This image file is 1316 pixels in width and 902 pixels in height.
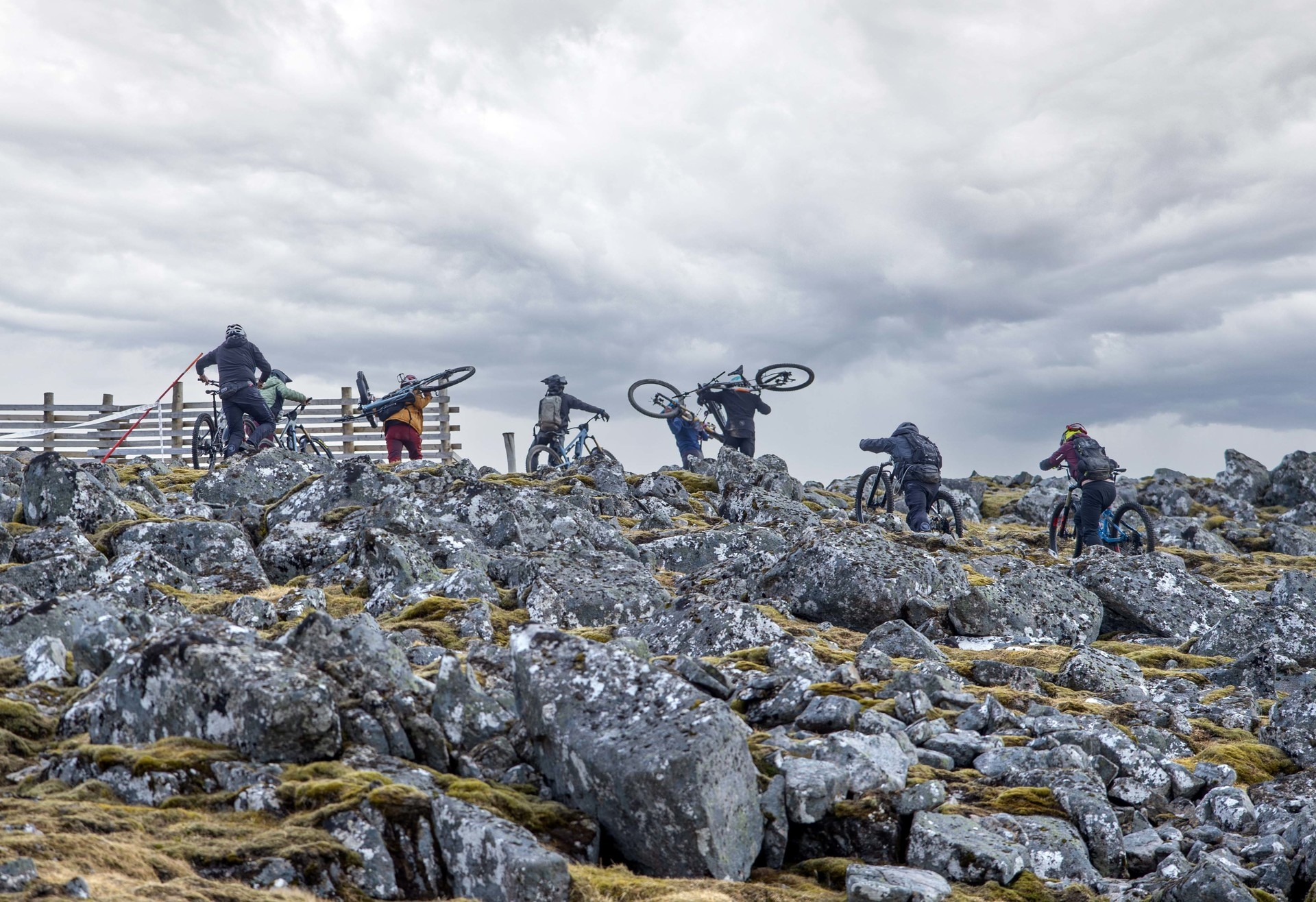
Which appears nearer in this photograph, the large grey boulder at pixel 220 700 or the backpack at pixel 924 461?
the large grey boulder at pixel 220 700

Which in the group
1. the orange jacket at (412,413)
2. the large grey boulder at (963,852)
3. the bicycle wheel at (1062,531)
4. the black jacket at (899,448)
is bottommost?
the large grey boulder at (963,852)

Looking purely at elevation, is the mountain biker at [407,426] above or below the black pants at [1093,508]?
above

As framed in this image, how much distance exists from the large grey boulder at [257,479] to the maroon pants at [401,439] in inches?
252

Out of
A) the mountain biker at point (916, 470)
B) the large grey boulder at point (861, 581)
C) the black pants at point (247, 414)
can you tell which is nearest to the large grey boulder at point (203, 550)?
the large grey boulder at point (861, 581)

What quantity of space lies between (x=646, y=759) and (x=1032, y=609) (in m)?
9.54

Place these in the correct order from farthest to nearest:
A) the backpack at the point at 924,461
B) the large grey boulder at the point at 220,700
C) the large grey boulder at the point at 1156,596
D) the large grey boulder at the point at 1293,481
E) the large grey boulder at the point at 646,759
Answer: the large grey boulder at the point at 1293,481, the backpack at the point at 924,461, the large grey boulder at the point at 1156,596, the large grey boulder at the point at 220,700, the large grey boulder at the point at 646,759

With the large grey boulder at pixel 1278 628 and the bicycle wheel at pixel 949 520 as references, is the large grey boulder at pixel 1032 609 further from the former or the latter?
the bicycle wheel at pixel 949 520

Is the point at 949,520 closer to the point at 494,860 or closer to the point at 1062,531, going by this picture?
the point at 1062,531

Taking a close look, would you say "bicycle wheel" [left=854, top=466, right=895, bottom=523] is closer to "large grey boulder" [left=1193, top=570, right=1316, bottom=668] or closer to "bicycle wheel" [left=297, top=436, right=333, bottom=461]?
"large grey boulder" [left=1193, top=570, right=1316, bottom=668]

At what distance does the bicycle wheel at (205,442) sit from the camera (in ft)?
91.3

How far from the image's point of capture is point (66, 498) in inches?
639

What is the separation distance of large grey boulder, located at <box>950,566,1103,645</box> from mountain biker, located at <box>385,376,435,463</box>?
56.4 feet

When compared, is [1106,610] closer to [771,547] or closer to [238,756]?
[771,547]

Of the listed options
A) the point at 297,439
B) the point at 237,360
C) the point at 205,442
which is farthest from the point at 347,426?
the point at 237,360
